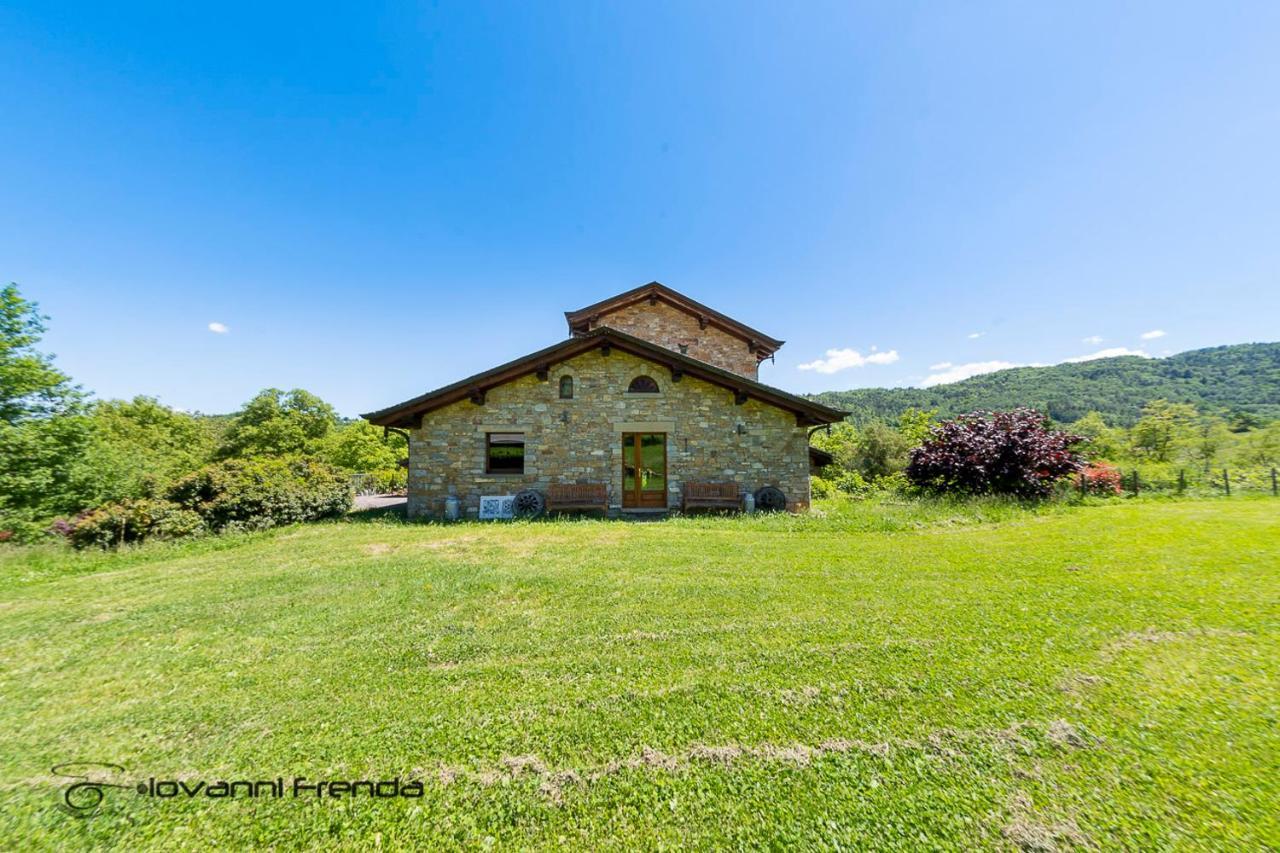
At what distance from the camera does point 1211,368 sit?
64.2 meters

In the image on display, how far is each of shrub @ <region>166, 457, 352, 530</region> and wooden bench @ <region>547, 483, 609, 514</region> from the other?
21.2 ft

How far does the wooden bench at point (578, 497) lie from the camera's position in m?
12.3

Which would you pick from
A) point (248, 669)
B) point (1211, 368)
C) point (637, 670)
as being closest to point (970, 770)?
point (637, 670)

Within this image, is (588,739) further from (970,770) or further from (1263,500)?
(1263,500)

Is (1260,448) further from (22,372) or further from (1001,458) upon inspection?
(22,372)

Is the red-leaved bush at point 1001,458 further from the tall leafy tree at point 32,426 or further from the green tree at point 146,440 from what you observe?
the green tree at point 146,440

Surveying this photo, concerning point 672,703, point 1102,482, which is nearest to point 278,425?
point 672,703

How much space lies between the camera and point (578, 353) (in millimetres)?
12695

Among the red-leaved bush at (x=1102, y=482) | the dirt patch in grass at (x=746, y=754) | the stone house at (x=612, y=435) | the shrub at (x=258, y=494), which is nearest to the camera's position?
the dirt patch in grass at (x=746, y=754)

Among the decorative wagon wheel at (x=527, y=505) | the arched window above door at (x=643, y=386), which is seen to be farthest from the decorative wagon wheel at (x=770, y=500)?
the decorative wagon wheel at (x=527, y=505)

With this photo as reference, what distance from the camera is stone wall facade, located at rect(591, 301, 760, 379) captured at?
1788 centimetres

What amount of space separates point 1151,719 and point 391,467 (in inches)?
1584

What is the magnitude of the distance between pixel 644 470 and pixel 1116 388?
3793 inches

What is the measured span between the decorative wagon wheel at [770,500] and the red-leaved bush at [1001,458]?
5.41m
